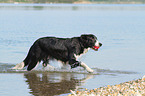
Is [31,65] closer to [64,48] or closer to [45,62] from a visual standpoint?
[45,62]

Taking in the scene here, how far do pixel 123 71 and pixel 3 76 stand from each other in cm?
395

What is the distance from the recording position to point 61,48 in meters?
11.9

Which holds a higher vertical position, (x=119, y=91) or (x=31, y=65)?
(x=31, y=65)

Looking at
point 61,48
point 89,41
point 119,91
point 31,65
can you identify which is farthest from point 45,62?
point 119,91

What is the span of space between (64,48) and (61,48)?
0.09 meters

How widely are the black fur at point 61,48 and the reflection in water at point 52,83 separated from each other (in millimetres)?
506

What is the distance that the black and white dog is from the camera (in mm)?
11812

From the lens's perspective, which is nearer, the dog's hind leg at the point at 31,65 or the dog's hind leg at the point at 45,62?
the dog's hind leg at the point at 31,65

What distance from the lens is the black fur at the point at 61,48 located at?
11.8 metres

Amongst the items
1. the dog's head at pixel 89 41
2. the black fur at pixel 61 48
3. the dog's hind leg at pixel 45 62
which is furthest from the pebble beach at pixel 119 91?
the dog's hind leg at pixel 45 62

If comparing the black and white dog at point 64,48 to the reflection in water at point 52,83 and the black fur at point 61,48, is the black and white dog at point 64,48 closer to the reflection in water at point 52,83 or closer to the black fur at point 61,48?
the black fur at point 61,48

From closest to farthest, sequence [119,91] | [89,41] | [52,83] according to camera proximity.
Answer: [119,91], [52,83], [89,41]

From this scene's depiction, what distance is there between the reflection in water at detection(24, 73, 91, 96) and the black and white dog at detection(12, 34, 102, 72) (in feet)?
1.62

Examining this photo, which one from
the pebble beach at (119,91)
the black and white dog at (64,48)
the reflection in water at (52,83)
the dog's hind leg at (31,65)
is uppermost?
the black and white dog at (64,48)
